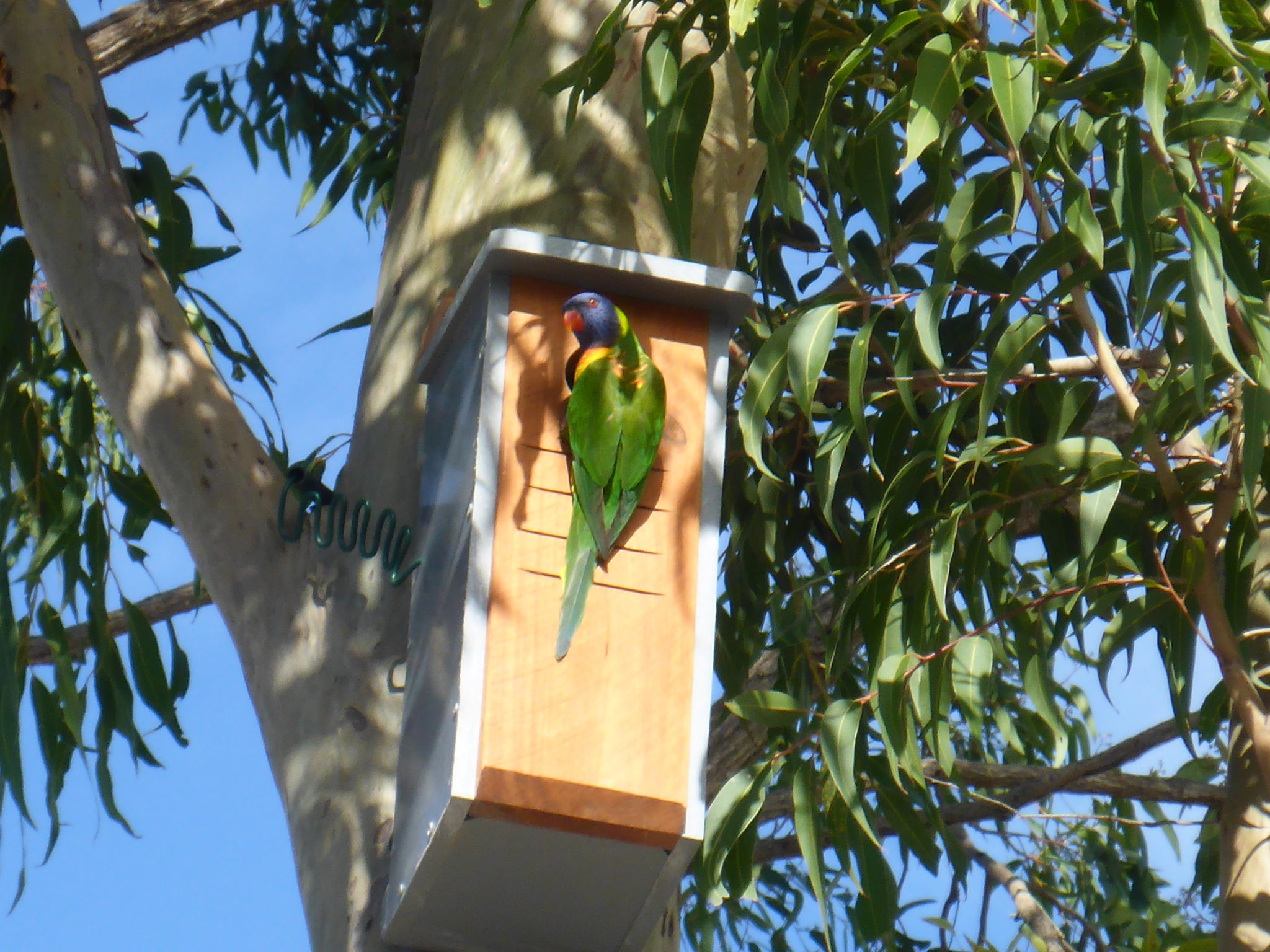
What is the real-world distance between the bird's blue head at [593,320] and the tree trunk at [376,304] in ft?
0.91

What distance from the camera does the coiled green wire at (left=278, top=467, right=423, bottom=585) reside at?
1.76m

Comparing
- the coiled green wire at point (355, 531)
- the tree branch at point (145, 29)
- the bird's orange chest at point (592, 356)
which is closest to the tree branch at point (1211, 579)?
the bird's orange chest at point (592, 356)

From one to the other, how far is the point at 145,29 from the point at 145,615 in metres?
1.04

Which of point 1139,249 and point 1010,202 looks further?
point 1010,202

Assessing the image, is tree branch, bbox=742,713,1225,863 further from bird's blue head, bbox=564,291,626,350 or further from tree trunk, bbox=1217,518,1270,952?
bird's blue head, bbox=564,291,626,350

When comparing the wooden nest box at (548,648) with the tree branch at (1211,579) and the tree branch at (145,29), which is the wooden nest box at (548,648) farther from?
the tree branch at (145,29)

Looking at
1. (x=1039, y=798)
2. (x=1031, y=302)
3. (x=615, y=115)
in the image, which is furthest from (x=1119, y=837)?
(x=615, y=115)

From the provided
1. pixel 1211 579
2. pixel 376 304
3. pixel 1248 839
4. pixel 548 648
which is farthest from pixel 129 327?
pixel 1248 839

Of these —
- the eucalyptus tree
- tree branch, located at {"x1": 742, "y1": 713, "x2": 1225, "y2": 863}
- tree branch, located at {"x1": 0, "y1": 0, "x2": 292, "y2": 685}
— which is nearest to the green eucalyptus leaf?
the eucalyptus tree

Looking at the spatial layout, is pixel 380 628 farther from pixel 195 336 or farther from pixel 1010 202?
pixel 1010 202

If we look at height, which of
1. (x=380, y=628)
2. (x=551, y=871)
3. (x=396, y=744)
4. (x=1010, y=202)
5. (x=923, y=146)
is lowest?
(x=551, y=871)

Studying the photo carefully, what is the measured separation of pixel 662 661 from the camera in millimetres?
1566

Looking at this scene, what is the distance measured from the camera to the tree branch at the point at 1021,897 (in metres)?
2.89

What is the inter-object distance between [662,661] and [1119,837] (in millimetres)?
2711
